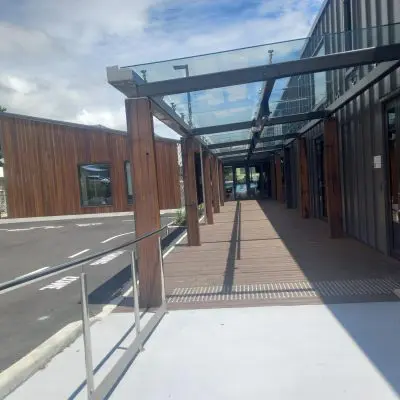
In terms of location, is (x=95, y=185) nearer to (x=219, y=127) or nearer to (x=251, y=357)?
(x=219, y=127)

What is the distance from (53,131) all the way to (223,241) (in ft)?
55.1

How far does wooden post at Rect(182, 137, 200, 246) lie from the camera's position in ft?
29.9

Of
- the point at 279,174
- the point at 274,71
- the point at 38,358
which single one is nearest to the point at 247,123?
the point at 274,71

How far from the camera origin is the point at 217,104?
798cm

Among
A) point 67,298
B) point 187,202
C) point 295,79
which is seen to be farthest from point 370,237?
point 67,298

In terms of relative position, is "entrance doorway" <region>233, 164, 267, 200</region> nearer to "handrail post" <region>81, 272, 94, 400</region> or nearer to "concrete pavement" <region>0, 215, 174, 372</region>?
"concrete pavement" <region>0, 215, 174, 372</region>

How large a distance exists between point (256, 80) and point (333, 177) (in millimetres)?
4389

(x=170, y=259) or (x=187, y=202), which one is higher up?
(x=187, y=202)

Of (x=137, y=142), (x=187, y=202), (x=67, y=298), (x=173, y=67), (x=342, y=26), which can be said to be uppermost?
(x=342, y=26)

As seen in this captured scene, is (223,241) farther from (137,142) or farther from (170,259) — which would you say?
(137,142)

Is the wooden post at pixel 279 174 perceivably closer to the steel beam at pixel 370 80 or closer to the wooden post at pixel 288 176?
the wooden post at pixel 288 176

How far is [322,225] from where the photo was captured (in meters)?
11.2

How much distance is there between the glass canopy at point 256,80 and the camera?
16.7 ft

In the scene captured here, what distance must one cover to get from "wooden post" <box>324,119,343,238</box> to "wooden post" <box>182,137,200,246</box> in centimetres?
276
